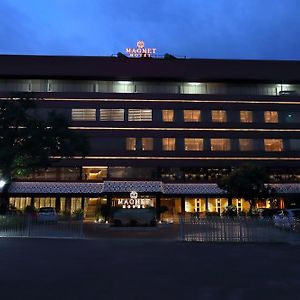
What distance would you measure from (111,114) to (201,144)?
477 inches

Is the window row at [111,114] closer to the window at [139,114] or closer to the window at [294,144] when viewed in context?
the window at [139,114]

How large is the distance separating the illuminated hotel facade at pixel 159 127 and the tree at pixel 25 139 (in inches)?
993

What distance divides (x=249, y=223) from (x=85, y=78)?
44.4 m

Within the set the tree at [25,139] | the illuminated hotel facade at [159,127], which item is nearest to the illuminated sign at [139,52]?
the illuminated hotel facade at [159,127]

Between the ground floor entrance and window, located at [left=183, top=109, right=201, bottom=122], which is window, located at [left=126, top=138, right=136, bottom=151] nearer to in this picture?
the ground floor entrance

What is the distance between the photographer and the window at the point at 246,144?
61.2 meters

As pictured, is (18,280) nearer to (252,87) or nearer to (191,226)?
(191,226)

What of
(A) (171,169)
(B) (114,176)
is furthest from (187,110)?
(B) (114,176)

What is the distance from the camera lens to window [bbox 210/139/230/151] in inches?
2393

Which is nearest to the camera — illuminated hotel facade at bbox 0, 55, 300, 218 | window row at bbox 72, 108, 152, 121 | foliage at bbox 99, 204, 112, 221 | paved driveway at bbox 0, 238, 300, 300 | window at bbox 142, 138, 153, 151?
paved driveway at bbox 0, 238, 300, 300

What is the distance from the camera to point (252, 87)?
65375 millimetres

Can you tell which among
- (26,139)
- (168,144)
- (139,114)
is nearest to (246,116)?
(168,144)

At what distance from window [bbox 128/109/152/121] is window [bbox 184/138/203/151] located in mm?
5589

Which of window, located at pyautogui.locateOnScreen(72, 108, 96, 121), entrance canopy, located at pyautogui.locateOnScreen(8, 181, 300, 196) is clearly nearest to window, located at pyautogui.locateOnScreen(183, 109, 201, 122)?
entrance canopy, located at pyautogui.locateOnScreen(8, 181, 300, 196)
